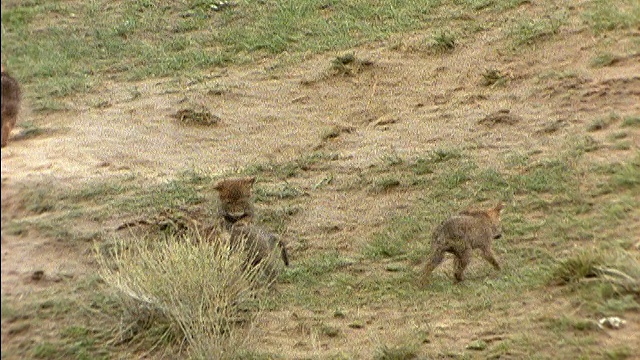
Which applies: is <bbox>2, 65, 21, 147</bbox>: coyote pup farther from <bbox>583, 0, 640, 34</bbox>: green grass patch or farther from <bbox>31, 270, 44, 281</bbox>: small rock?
<bbox>583, 0, 640, 34</bbox>: green grass patch

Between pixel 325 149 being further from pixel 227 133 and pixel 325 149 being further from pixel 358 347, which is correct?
pixel 358 347

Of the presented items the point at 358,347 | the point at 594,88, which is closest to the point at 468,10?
the point at 594,88

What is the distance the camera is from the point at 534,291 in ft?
27.6

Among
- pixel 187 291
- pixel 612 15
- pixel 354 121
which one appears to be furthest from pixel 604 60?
pixel 187 291

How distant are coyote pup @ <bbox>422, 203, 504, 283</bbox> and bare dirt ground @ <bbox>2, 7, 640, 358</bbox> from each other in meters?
0.50

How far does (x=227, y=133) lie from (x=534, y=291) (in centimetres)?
430

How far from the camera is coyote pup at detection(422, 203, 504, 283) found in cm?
883

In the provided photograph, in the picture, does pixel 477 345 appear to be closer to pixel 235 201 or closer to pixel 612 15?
pixel 235 201

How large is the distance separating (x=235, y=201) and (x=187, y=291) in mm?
1403

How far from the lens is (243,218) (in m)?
9.60

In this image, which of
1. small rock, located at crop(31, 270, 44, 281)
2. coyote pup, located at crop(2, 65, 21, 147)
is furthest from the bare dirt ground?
small rock, located at crop(31, 270, 44, 281)

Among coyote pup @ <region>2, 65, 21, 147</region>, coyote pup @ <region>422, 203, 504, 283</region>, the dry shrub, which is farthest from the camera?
coyote pup @ <region>422, 203, 504, 283</region>

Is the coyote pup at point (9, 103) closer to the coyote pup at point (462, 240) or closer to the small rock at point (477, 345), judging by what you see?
the small rock at point (477, 345)

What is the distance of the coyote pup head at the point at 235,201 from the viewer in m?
9.60
